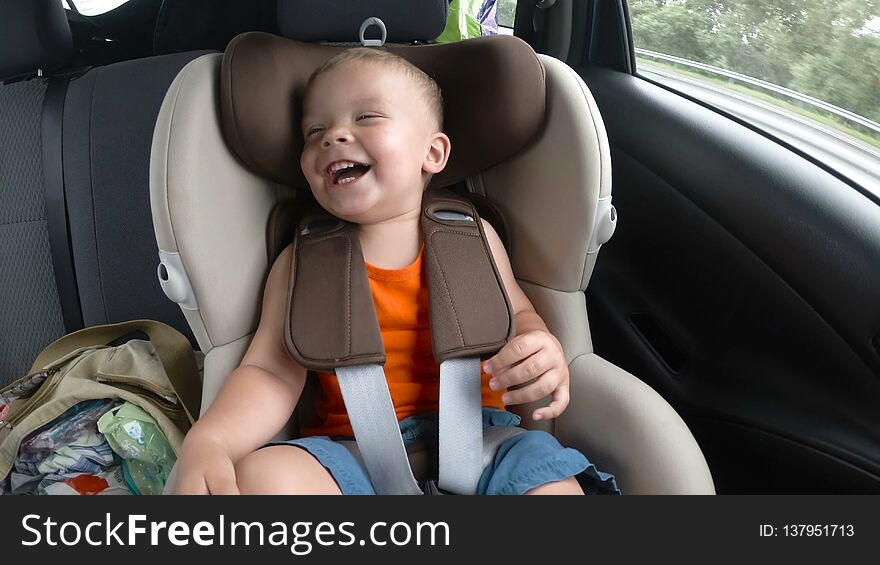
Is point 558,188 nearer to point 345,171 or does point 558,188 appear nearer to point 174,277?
point 345,171

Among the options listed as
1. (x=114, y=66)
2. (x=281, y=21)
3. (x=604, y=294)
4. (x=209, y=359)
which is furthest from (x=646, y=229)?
(x=114, y=66)

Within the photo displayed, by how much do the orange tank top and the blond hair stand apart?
0.28 meters

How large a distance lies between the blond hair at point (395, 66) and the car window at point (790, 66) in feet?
2.43

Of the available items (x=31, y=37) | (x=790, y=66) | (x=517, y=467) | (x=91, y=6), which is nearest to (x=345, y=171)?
(x=517, y=467)

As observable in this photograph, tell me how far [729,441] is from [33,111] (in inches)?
73.6

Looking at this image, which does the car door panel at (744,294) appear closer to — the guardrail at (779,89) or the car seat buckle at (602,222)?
the guardrail at (779,89)

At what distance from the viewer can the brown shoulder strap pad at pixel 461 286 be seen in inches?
49.1

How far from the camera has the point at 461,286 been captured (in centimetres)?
130

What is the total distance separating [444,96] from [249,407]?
2.13ft

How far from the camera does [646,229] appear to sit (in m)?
1.82

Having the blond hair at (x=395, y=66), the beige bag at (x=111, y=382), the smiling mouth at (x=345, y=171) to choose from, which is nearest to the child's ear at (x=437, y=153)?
the blond hair at (x=395, y=66)

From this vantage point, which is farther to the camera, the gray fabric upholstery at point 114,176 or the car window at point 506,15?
the car window at point 506,15
